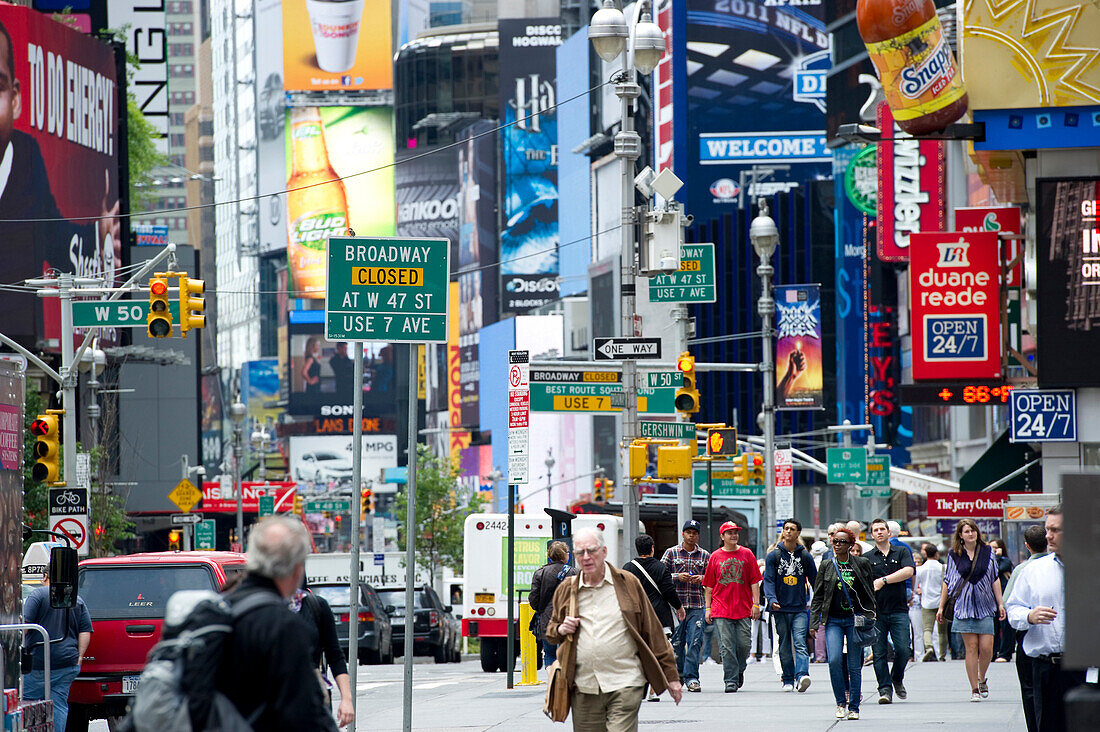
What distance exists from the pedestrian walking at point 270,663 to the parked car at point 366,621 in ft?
79.2

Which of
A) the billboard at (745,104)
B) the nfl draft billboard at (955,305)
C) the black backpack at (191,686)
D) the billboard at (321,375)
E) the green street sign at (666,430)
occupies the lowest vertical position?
the black backpack at (191,686)

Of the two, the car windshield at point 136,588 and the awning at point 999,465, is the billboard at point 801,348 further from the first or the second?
the car windshield at point 136,588

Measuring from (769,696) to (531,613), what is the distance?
4.33 metres

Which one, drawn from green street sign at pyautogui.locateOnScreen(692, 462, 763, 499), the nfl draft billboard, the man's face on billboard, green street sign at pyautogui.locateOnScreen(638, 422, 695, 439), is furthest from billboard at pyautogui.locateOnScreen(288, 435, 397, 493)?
green street sign at pyautogui.locateOnScreen(638, 422, 695, 439)

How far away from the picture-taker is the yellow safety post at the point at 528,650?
22.6 meters

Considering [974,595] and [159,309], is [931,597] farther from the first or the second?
[159,309]

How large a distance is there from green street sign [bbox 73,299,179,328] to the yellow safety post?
27.4 feet

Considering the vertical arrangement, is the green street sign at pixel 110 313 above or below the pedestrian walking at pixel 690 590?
above

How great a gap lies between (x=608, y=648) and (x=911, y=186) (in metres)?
48.8

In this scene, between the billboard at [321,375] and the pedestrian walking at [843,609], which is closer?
the pedestrian walking at [843,609]

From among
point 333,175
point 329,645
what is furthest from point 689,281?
point 333,175

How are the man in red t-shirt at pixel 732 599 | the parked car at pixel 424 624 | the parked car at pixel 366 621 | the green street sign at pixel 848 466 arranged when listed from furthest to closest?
the green street sign at pixel 848 466 → the parked car at pixel 424 624 → the parked car at pixel 366 621 → the man in red t-shirt at pixel 732 599

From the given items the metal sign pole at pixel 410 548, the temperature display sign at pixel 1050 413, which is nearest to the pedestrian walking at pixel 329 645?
the metal sign pole at pixel 410 548

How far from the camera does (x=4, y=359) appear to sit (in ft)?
37.2
